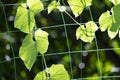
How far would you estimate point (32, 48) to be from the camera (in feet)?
2.88

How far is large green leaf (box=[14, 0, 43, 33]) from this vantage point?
0.89m

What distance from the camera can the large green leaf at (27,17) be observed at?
34.9 inches

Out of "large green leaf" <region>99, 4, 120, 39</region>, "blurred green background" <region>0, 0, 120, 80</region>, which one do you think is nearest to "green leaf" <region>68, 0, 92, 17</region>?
"large green leaf" <region>99, 4, 120, 39</region>

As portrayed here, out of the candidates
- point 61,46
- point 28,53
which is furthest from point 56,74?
point 61,46

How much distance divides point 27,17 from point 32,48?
0.07 m

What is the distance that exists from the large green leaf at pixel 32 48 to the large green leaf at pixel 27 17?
2cm

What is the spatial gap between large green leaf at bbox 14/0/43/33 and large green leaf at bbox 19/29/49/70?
2 centimetres

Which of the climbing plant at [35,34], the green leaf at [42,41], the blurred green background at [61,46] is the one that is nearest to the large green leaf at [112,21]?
the climbing plant at [35,34]

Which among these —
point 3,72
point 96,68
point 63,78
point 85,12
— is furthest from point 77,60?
point 63,78

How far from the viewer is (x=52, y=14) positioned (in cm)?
234

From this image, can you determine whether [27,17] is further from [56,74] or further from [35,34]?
[56,74]

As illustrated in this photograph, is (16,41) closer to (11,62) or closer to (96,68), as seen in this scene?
(11,62)

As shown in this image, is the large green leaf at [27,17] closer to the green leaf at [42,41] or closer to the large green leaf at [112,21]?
the green leaf at [42,41]

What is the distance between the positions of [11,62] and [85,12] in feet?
1.72
